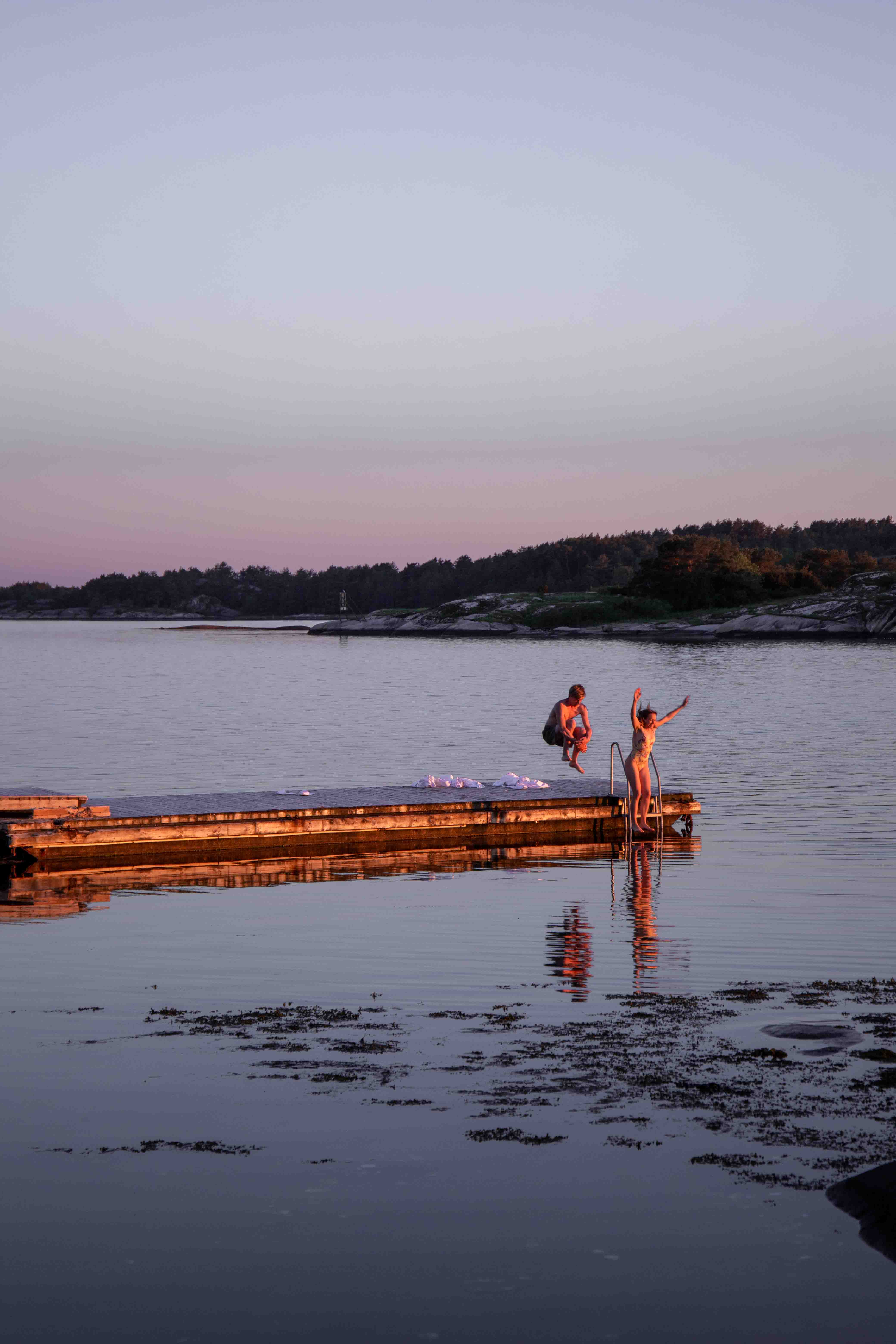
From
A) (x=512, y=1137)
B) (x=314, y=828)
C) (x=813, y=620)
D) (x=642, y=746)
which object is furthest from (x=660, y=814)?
(x=813, y=620)

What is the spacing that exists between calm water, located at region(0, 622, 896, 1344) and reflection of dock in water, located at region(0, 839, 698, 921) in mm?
318

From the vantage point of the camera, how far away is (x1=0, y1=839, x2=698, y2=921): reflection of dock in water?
1822 centimetres

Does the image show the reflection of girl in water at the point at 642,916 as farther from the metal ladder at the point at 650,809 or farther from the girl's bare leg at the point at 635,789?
the girl's bare leg at the point at 635,789

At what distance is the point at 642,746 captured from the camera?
21.8 m

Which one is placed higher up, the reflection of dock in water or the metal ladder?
the metal ladder

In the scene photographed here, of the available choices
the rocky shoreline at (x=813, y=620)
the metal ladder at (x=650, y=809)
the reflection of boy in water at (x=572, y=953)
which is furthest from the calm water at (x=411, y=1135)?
the rocky shoreline at (x=813, y=620)

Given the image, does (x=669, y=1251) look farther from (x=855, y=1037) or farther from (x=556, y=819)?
(x=556, y=819)

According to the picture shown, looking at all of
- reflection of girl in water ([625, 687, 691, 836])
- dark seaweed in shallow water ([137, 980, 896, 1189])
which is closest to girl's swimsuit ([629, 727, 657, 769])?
reflection of girl in water ([625, 687, 691, 836])

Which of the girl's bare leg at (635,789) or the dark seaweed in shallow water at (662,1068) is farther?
the girl's bare leg at (635,789)

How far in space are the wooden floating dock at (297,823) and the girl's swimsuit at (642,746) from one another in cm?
206

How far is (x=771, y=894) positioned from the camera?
1822 centimetres

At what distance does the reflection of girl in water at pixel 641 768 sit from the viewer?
21.3 m

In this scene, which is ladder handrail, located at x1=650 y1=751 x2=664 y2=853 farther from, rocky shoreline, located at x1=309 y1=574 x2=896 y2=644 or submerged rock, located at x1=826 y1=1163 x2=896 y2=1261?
rocky shoreline, located at x1=309 y1=574 x2=896 y2=644

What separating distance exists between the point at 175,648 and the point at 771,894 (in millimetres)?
149484
